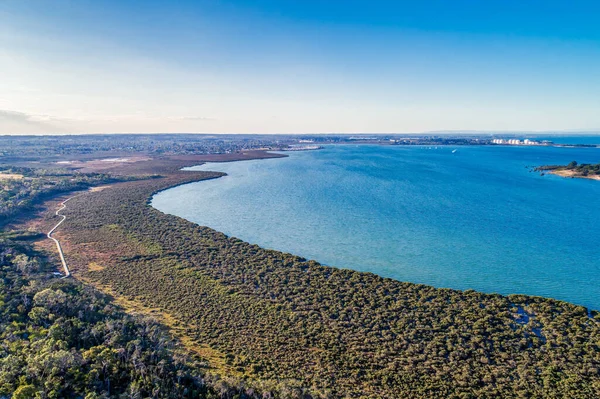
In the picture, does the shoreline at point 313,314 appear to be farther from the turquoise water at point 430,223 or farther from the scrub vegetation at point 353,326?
the turquoise water at point 430,223

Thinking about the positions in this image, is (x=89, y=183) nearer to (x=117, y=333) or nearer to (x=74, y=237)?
(x=74, y=237)

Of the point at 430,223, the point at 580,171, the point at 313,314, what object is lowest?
the point at 313,314

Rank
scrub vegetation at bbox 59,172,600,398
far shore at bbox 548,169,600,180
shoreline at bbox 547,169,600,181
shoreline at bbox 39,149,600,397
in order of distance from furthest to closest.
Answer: far shore at bbox 548,169,600,180 < shoreline at bbox 547,169,600,181 < shoreline at bbox 39,149,600,397 < scrub vegetation at bbox 59,172,600,398

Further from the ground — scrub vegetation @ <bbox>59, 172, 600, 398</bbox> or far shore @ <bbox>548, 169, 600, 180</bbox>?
far shore @ <bbox>548, 169, 600, 180</bbox>

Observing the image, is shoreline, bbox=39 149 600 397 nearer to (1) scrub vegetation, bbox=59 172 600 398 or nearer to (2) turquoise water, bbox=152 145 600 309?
(1) scrub vegetation, bbox=59 172 600 398

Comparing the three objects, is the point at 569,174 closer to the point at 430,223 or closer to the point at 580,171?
the point at 580,171

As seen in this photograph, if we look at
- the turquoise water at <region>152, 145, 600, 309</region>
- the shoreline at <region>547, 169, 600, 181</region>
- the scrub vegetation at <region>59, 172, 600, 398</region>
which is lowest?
the scrub vegetation at <region>59, 172, 600, 398</region>

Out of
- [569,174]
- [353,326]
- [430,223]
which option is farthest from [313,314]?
[569,174]

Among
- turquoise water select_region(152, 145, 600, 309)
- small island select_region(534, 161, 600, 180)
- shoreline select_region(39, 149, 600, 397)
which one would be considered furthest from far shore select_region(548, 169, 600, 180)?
shoreline select_region(39, 149, 600, 397)
